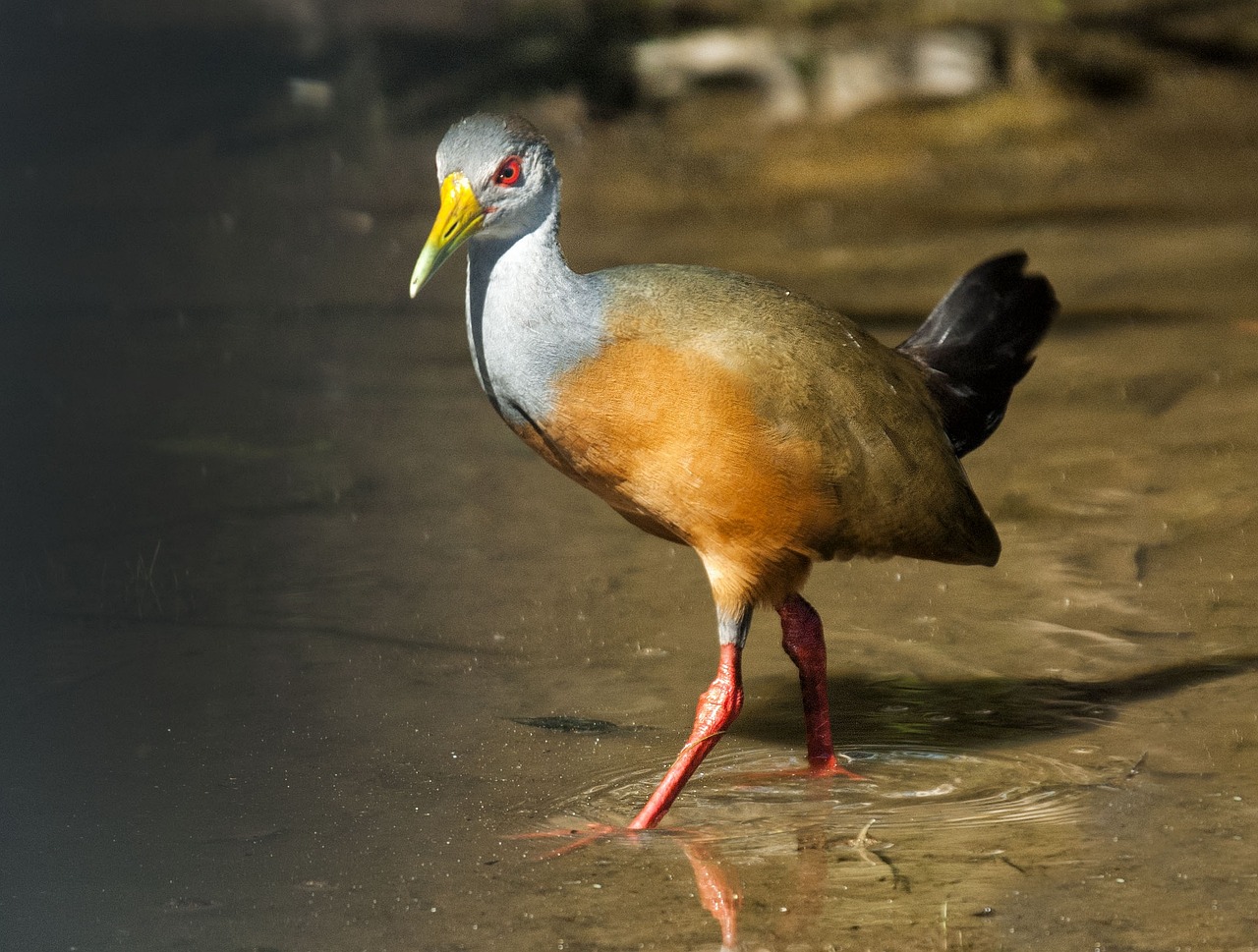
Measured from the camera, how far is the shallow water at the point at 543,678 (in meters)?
3.92

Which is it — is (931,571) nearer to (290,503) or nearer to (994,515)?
(994,515)

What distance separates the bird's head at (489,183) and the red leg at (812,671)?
51.1 inches

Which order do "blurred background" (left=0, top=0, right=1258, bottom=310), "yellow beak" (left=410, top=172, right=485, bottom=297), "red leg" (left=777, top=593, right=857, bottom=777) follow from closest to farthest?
"yellow beak" (left=410, top=172, right=485, bottom=297)
"red leg" (left=777, top=593, right=857, bottom=777)
"blurred background" (left=0, top=0, right=1258, bottom=310)

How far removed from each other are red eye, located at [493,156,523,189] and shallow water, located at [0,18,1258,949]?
159 cm

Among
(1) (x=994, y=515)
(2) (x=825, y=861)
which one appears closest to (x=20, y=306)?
(1) (x=994, y=515)

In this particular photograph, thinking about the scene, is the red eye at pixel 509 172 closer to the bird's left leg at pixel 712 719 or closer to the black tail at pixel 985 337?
the bird's left leg at pixel 712 719

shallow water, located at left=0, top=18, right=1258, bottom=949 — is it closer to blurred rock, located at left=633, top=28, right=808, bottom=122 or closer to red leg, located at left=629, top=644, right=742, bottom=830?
red leg, located at left=629, top=644, right=742, bottom=830

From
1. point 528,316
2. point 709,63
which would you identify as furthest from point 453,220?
point 709,63

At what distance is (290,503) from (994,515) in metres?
2.76

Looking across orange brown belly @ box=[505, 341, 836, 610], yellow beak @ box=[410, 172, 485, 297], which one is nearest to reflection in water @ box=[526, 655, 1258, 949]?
orange brown belly @ box=[505, 341, 836, 610]

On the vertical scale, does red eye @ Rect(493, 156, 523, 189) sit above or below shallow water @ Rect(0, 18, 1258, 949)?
above

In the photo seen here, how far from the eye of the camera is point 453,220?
4.06m

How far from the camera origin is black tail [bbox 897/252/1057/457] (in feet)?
16.4

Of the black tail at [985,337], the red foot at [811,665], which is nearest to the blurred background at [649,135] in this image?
the black tail at [985,337]
